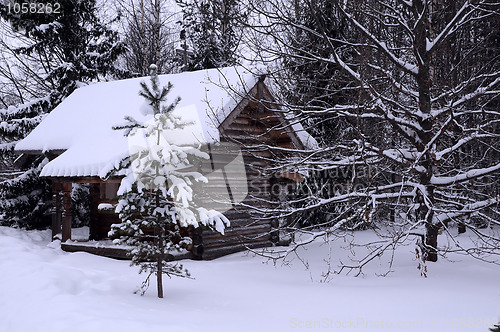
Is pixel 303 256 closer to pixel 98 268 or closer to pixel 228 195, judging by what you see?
pixel 228 195

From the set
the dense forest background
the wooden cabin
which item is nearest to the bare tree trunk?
the dense forest background

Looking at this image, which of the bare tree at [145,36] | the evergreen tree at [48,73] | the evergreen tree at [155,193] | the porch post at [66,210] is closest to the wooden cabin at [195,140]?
the porch post at [66,210]

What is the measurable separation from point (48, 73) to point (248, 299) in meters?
14.7

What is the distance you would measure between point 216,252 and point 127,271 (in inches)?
114

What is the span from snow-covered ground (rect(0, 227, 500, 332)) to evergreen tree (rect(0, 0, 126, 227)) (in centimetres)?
675

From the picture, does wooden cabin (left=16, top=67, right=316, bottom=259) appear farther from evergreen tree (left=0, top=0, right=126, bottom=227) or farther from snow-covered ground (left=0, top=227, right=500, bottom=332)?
evergreen tree (left=0, top=0, right=126, bottom=227)

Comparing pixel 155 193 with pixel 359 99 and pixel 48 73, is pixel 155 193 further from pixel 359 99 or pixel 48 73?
pixel 48 73

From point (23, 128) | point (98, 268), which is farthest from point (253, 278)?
point (23, 128)

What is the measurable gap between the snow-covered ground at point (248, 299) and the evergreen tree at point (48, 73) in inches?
266

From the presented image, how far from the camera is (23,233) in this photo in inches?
611

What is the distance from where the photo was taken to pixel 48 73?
18594 mm

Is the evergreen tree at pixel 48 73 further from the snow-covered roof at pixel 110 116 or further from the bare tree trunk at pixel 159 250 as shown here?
the bare tree trunk at pixel 159 250

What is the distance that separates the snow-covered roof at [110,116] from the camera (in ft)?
36.9

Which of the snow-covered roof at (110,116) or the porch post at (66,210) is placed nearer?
the snow-covered roof at (110,116)
